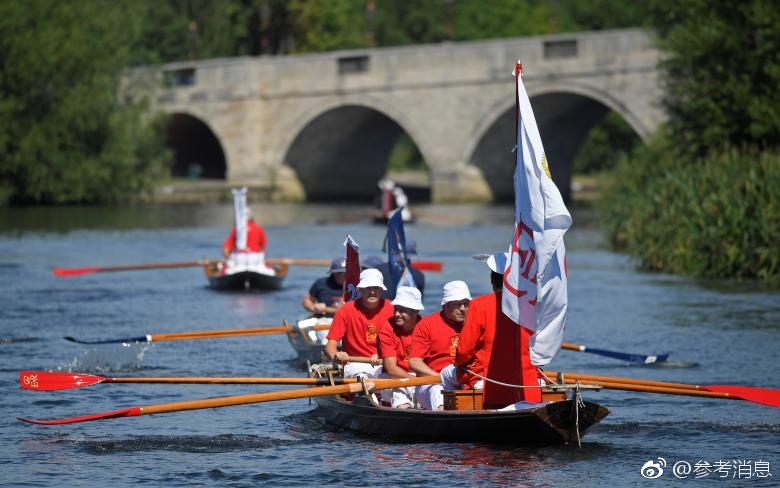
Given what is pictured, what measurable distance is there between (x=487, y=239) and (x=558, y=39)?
51.3 ft

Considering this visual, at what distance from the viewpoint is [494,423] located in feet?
40.0

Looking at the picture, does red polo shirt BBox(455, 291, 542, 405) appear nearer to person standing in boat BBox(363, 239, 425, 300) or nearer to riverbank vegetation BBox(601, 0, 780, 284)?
person standing in boat BBox(363, 239, 425, 300)

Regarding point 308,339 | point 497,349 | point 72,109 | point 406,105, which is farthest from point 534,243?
point 406,105

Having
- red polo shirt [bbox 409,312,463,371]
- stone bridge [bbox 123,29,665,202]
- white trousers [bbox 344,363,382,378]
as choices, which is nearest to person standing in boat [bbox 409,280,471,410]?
red polo shirt [bbox 409,312,463,371]

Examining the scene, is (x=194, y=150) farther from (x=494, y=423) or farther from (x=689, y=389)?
(x=494, y=423)

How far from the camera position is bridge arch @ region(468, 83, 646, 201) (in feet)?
181

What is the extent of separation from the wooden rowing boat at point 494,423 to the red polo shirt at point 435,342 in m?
0.61

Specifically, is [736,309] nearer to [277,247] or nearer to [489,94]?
[277,247]

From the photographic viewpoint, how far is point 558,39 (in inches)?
2031

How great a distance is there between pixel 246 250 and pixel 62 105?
76.2 feet

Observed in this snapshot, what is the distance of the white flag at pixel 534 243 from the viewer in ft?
37.4

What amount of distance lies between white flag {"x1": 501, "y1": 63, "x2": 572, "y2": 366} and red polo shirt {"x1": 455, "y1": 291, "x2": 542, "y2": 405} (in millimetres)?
253

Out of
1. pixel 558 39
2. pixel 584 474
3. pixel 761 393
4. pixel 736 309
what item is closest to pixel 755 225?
pixel 736 309

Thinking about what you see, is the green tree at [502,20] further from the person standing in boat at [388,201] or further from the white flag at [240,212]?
the white flag at [240,212]
